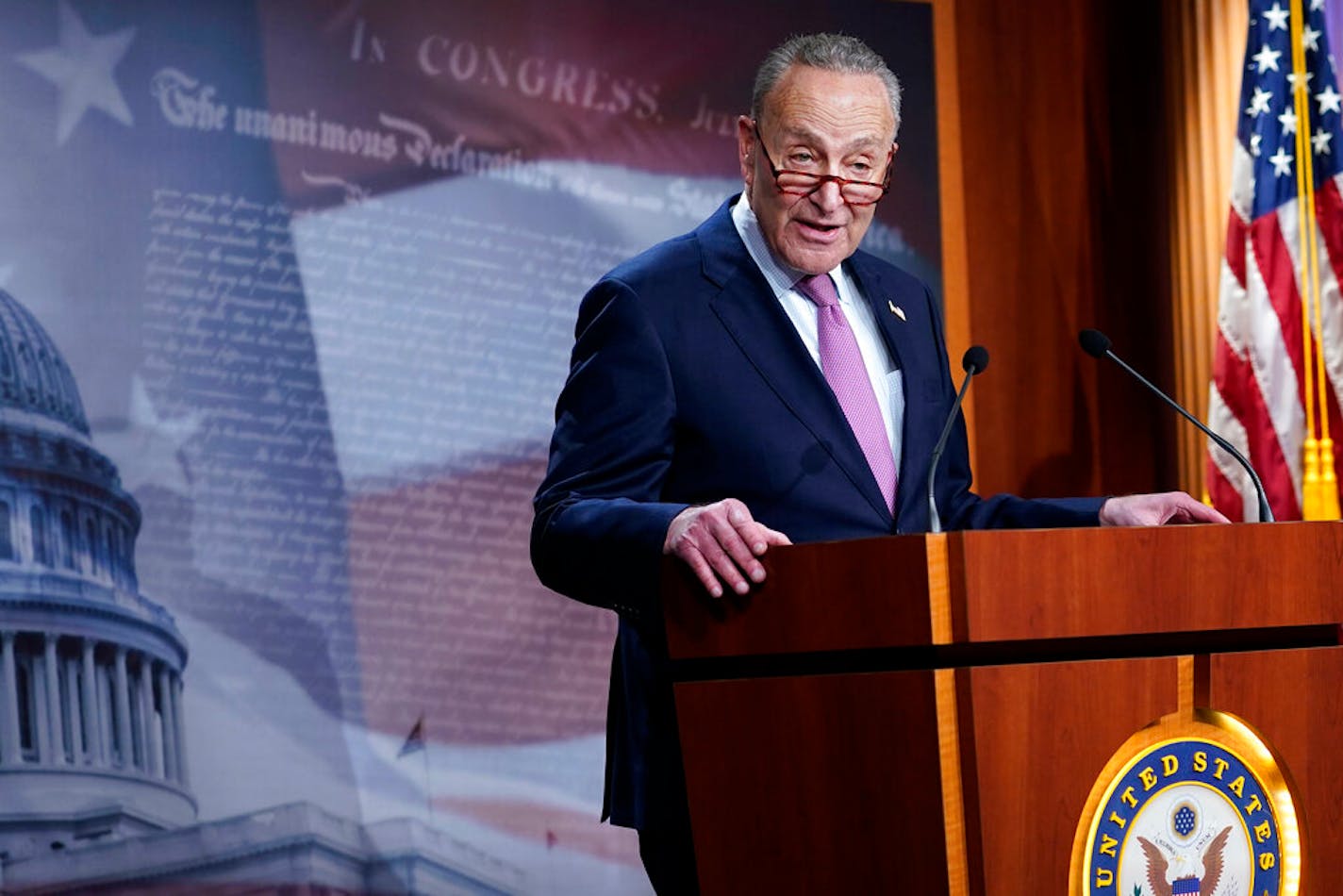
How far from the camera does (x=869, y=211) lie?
1.93m

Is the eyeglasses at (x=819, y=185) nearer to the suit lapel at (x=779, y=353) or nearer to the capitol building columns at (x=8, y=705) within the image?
the suit lapel at (x=779, y=353)

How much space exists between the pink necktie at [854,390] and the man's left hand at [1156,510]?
0.80ft

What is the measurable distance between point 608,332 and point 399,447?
2.38 meters

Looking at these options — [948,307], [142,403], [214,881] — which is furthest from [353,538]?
[948,307]

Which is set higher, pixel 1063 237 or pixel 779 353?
pixel 1063 237

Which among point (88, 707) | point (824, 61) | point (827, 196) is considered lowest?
point (88, 707)

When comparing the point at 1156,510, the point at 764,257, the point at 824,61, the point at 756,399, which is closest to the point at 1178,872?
the point at 1156,510

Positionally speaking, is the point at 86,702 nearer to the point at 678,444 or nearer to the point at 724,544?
the point at 678,444

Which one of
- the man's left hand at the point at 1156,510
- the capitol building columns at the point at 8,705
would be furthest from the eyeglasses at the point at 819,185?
the capitol building columns at the point at 8,705

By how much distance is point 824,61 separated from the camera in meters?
1.91

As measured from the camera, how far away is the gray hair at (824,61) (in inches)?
75.0

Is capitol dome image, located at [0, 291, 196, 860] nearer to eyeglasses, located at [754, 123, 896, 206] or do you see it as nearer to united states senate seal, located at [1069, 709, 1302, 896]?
eyeglasses, located at [754, 123, 896, 206]

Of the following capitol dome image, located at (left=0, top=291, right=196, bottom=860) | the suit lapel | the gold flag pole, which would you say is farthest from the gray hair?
the gold flag pole

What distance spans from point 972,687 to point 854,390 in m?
0.58
